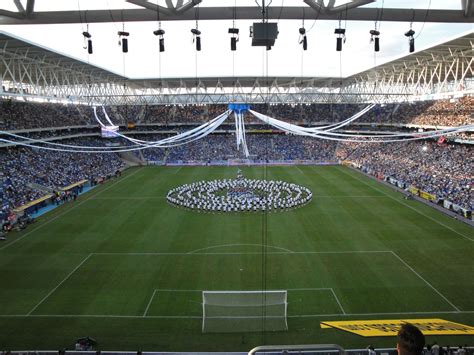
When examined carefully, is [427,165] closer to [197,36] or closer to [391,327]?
[391,327]

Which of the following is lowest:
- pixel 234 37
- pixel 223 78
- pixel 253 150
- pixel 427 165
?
pixel 427 165

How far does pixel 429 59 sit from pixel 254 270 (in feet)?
110

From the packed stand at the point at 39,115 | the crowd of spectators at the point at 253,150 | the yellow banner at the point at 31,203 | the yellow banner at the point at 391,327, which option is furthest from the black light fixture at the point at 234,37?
the crowd of spectators at the point at 253,150

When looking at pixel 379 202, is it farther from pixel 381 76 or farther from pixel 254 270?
pixel 381 76

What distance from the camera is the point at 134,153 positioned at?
53188 mm

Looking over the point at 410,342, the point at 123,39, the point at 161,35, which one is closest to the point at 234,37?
the point at 161,35

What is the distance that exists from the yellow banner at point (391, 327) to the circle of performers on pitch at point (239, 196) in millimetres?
11490

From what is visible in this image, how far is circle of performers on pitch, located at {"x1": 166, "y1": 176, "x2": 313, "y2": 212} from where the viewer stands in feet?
87.9

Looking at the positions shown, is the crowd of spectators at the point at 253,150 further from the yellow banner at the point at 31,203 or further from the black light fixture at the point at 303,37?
the black light fixture at the point at 303,37

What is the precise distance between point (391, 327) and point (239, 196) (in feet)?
60.7

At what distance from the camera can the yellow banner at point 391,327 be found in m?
11.7

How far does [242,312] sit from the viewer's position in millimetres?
12617

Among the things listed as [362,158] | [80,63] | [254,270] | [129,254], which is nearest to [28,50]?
[80,63]

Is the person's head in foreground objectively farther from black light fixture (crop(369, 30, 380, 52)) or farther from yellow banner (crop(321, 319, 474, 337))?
yellow banner (crop(321, 319, 474, 337))
